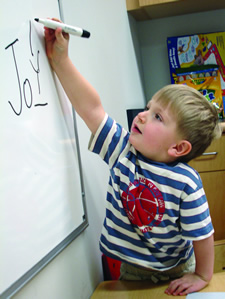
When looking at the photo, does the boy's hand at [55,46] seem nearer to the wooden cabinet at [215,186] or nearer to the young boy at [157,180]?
the young boy at [157,180]

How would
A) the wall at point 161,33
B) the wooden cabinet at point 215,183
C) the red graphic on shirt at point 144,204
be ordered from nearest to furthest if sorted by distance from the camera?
the red graphic on shirt at point 144,204
the wooden cabinet at point 215,183
the wall at point 161,33

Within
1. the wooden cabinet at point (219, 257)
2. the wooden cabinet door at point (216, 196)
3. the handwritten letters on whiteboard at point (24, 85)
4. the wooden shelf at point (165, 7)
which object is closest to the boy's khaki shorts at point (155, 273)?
the handwritten letters on whiteboard at point (24, 85)

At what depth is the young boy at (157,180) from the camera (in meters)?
0.80

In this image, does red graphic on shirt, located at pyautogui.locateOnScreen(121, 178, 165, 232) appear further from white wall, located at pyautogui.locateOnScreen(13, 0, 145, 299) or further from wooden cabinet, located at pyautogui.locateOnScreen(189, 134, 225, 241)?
wooden cabinet, located at pyautogui.locateOnScreen(189, 134, 225, 241)

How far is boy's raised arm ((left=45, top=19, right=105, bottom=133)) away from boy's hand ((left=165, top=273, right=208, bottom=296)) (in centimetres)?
42

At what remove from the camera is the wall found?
6.89ft

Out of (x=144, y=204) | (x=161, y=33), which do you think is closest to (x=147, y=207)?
(x=144, y=204)

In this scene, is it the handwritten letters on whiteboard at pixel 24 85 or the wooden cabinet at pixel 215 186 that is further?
the wooden cabinet at pixel 215 186

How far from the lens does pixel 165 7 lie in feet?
6.21

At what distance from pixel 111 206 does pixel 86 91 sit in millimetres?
293

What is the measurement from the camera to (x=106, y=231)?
0.86 meters

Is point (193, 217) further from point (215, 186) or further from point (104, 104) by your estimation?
point (215, 186)

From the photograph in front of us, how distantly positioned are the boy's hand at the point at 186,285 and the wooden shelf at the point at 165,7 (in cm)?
142

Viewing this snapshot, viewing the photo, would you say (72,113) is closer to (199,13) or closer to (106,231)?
(106,231)
